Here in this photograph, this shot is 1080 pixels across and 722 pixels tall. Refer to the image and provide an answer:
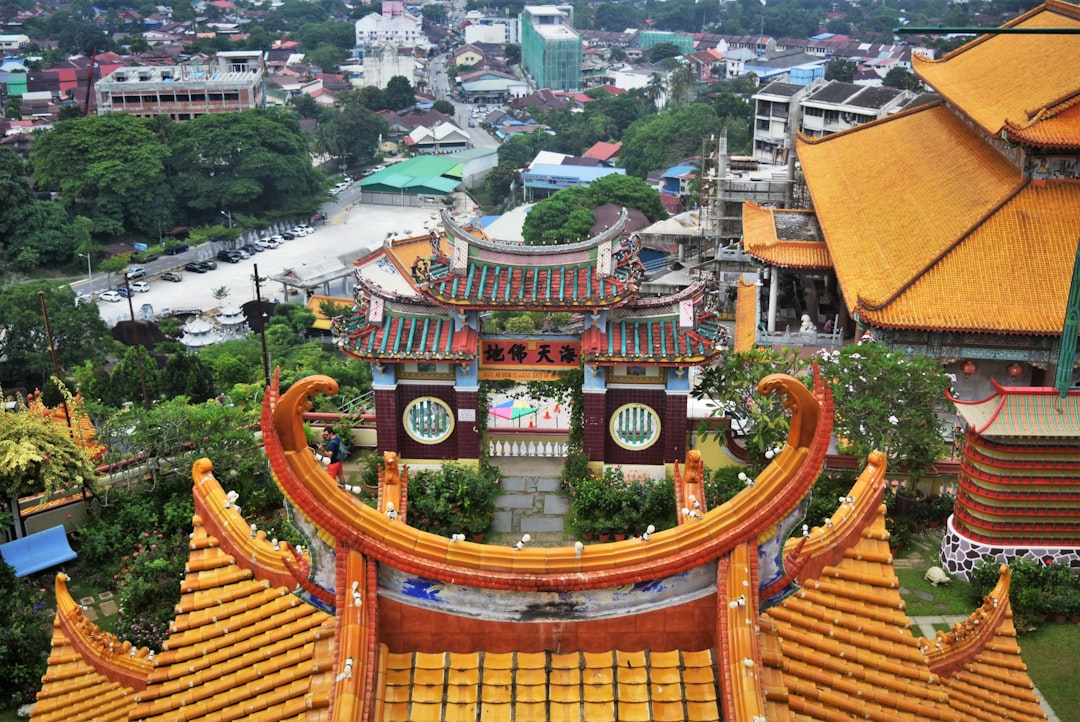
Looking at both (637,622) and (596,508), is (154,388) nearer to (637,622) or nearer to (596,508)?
(596,508)

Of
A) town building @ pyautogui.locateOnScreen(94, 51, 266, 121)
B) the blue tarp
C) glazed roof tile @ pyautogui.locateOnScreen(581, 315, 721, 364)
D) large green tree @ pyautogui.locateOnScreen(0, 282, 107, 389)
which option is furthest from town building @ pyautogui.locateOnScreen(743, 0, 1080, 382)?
town building @ pyautogui.locateOnScreen(94, 51, 266, 121)

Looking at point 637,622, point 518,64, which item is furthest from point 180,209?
point 518,64

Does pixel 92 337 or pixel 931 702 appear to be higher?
pixel 931 702

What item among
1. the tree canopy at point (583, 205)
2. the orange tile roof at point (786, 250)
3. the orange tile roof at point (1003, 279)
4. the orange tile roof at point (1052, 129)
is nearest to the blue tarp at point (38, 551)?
the orange tile roof at point (1003, 279)

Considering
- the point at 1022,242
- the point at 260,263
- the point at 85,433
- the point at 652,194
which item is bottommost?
the point at 260,263

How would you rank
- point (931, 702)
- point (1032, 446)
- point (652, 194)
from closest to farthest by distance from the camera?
point (931, 702) → point (1032, 446) → point (652, 194)

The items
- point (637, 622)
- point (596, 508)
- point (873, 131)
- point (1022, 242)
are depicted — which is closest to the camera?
point (637, 622)

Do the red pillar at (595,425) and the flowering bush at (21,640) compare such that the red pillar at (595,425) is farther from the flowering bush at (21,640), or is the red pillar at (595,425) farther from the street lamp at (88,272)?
the street lamp at (88,272)
